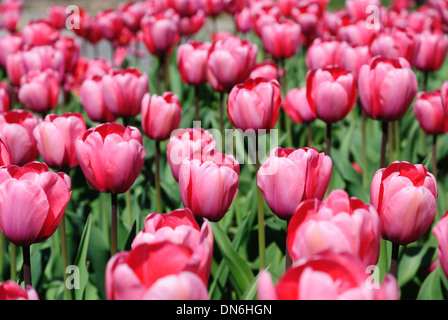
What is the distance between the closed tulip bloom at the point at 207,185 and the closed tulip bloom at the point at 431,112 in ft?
3.34

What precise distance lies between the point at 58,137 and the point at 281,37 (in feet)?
4.88

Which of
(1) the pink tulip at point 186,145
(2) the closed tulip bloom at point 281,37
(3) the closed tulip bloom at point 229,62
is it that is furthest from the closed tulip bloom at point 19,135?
(2) the closed tulip bloom at point 281,37

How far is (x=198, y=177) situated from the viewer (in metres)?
1.23

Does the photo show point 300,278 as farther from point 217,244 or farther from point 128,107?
point 128,107

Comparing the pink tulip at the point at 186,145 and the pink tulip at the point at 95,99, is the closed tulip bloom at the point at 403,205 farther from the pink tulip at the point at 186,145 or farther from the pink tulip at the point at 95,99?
A: the pink tulip at the point at 95,99

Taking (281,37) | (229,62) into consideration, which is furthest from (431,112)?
(281,37)

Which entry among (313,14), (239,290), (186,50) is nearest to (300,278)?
(239,290)

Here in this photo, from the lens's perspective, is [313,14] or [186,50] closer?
[186,50]

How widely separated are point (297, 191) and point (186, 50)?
1291 mm

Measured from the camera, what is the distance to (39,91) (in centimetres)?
216

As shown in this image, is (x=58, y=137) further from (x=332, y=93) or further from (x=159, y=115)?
(x=332, y=93)

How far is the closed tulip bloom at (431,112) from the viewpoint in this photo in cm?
197

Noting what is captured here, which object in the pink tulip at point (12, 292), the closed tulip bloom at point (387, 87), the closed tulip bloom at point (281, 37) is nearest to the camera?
the pink tulip at point (12, 292)

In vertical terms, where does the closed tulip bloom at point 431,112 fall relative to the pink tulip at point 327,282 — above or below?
below
